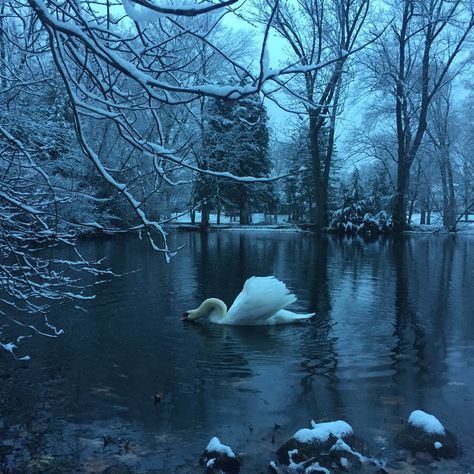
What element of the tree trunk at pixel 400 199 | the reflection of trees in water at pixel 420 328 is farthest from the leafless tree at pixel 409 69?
the reflection of trees in water at pixel 420 328

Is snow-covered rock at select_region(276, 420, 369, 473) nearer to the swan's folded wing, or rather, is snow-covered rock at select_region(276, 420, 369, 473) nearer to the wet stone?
the wet stone

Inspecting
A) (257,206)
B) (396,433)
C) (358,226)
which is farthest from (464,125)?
(396,433)

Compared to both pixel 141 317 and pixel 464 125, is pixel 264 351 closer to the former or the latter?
pixel 141 317

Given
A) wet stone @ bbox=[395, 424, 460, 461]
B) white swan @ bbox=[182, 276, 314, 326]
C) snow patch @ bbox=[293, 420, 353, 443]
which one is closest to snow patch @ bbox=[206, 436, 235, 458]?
snow patch @ bbox=[293, 420, 353, 443]

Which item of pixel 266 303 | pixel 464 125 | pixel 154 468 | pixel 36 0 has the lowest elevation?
pixel 154 468

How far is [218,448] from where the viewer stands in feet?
12.7

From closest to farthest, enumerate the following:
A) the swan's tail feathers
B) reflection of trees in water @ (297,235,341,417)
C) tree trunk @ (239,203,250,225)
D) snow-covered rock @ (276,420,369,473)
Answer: snow-covered rock @ (276,420,369,473) → reflection of trees in water @ (297,235,341,417) → the swan's tail feathers → tree trunk @ (239,203,250,225)

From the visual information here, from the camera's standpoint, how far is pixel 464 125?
4166cm

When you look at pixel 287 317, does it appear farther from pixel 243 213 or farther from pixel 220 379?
pixel 243 213

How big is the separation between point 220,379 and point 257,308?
245 centimetres

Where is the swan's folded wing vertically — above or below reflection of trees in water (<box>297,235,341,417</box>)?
above

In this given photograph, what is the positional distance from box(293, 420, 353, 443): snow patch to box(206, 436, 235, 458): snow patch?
1.64 feet

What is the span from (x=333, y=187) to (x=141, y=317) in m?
47.2

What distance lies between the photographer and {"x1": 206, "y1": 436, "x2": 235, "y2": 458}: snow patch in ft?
12.6
